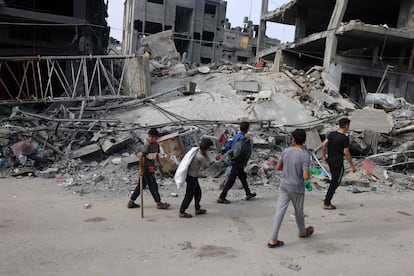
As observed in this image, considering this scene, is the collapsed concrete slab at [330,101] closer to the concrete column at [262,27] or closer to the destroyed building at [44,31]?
the destroyed building at [44,31]

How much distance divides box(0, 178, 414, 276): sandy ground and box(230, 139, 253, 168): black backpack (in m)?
0.83

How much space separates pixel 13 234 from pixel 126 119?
7.00 m

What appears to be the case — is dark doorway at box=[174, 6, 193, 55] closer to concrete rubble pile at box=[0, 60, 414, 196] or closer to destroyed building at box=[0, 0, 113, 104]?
destroyed building at box=[0, 0, 113, 104]

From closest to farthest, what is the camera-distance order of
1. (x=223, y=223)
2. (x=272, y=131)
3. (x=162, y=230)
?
(x=162, y=230) < (x=223, y=223) < (x=272, y=131)

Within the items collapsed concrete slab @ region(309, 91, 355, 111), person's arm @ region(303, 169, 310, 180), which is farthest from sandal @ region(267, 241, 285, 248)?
collapsed concrete slab @ region(309, 91, 355, 111)

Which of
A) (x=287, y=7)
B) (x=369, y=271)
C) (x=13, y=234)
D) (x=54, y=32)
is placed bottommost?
(x=13, y=234)

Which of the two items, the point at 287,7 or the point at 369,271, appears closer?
the point at 369,271

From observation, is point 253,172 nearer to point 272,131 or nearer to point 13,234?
point 272,131

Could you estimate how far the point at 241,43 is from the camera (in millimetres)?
51906

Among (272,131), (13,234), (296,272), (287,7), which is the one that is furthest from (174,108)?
(287,7)

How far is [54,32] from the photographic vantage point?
51.0ft

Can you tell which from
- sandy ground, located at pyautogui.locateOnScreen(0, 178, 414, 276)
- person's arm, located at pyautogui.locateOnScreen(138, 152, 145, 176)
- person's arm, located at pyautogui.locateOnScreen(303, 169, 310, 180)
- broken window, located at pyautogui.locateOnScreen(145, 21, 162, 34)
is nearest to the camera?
sandy ground, located at pyautogui.locateOnScreen(0, 178, 414, 276)

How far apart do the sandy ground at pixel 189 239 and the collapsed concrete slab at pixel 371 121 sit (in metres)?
4.80

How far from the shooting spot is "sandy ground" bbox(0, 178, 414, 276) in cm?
399
